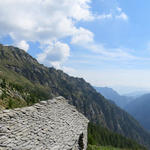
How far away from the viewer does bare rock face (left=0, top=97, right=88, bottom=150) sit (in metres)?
7.63

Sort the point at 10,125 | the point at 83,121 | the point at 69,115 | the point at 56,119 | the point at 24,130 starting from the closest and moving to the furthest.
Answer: the point at 10,125 → the point at 24,130 → the point at 56,119 → the point at 69,115 → the point at 83,121

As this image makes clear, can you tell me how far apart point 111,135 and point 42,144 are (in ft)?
433

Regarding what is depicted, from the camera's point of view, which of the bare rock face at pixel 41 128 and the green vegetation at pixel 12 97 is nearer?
the bare rock face at pixel 41 128

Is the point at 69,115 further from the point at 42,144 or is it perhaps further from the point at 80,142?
the point at 42,144

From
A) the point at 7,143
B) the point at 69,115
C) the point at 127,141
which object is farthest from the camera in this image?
the point at 127,141

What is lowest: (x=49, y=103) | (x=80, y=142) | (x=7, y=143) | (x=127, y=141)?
(x=127, y=141)

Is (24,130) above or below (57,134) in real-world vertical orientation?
above

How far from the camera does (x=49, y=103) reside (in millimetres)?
11656

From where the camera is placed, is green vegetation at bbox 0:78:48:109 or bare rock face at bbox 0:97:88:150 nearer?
bare rock face at bbox 0:97:88:150

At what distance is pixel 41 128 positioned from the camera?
9.53m

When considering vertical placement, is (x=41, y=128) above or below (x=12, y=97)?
above

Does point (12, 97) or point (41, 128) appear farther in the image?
point (12, 97)

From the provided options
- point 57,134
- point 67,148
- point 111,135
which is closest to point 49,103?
point 57,134

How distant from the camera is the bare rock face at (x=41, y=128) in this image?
763 centimetres
